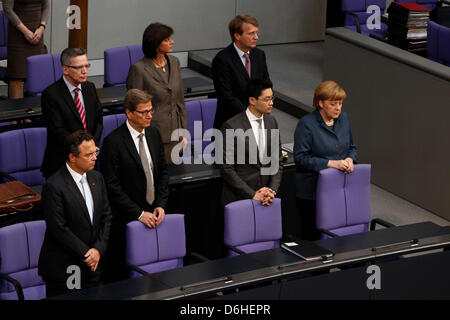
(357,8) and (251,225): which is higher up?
(357,8)

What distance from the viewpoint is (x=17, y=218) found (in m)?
5.86

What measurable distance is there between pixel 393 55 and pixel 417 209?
1.36m

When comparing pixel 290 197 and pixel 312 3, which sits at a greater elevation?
pixel 312 3

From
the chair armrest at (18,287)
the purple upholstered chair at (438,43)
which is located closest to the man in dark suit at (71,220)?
the chair armrest at (18,287)

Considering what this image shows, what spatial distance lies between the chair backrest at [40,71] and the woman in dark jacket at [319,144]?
8.95ft

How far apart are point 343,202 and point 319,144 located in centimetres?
42

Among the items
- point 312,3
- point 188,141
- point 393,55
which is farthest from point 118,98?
point 312,3

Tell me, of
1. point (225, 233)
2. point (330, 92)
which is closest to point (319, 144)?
point (330, 92)

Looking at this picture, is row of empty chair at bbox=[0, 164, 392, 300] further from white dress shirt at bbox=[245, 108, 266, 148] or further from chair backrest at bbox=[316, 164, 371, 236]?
white dress shirt at bbox=[245, 108, 266, 148]

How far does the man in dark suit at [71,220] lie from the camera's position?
17.3ft

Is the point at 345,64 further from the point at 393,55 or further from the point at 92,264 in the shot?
the point at 92,264

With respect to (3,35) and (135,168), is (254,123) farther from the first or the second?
(3,35)

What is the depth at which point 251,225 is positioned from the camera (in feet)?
19.5

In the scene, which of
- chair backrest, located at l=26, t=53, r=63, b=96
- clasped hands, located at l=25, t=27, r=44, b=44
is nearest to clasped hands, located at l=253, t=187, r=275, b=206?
chair backrest, located at l=26, t=53, r=63, b=96
